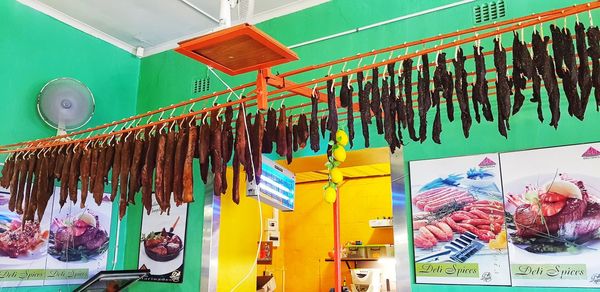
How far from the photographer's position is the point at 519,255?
125 inches

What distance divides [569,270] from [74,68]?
17.1ft

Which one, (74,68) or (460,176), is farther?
(74,68)

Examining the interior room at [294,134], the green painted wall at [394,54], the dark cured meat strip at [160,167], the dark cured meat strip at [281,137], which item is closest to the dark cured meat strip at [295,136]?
the interior room at [294,134]

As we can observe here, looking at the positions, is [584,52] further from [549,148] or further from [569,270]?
[569,270]

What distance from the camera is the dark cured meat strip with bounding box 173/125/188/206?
2.71 m

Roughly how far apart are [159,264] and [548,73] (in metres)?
4.35

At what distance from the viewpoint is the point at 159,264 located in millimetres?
4891

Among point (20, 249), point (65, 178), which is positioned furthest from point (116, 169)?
point (20, 249)

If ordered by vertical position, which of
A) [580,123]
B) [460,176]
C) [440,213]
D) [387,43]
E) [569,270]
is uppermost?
[387,43]

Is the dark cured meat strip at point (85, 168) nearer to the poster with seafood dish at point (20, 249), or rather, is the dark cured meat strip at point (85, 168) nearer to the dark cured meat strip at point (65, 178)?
the dark cured meat strip at point (65, 178)

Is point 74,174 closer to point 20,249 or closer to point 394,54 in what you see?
point 20,249

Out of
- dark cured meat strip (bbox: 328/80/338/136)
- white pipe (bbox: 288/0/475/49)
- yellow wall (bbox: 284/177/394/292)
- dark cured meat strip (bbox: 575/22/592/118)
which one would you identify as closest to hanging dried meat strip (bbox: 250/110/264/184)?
dark cured meat strip (bbox: 328/80/338/136)

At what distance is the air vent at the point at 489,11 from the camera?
3.65 meters

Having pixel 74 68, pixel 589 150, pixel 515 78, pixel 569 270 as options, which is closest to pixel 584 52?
pixel 515 78
